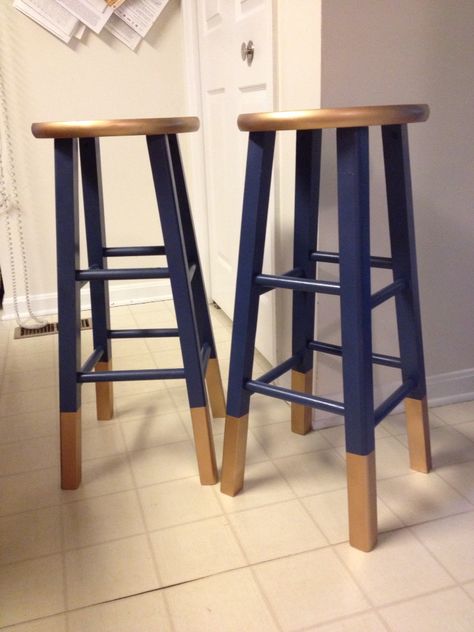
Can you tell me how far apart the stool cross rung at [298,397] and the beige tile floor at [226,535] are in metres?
0.24

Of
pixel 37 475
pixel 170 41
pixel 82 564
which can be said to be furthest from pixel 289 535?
pixel 170 41

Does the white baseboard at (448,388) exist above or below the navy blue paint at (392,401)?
below

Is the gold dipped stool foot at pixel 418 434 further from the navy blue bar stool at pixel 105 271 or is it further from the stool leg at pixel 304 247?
the navy blue bar stool at pixel 105 271

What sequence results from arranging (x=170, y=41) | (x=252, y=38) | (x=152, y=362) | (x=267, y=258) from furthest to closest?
(x=170, y=41) → (x=152, y=362) → (x=267, y=258) → (x=252, y=38)

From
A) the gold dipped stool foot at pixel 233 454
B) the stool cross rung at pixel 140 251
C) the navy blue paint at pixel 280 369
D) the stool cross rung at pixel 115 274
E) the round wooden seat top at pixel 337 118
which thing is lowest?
the gold dipped stool foot at pixel 233 454

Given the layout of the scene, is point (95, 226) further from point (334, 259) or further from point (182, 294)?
point (334, 259)

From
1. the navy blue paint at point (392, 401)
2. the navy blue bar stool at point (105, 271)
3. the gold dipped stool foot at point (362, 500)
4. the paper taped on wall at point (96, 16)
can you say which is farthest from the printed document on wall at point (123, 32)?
the gold dipped stool foot at point (362, 500)

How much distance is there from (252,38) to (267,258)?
1.92 ft

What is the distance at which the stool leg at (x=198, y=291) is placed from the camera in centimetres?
134

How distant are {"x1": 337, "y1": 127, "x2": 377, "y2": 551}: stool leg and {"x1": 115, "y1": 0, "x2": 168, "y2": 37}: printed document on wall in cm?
155

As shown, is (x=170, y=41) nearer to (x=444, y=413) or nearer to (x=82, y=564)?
(x=444, y=413)

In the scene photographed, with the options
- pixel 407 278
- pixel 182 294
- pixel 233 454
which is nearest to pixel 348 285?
pixel 407 278

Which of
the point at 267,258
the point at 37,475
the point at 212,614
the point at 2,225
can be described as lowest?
the point at 212,614

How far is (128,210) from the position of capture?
238 cm
